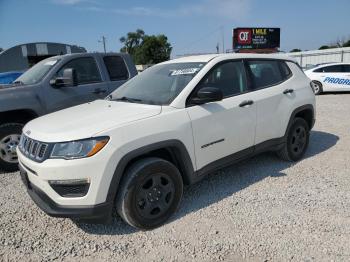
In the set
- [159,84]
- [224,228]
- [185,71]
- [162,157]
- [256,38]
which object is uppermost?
[256,38]

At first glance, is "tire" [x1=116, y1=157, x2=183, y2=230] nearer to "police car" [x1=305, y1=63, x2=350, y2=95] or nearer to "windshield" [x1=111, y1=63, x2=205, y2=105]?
"windshield" [x1=111, y1=63, x2=205, y2=105]

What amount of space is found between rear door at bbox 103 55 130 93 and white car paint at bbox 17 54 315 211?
206 cm

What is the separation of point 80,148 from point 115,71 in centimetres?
371

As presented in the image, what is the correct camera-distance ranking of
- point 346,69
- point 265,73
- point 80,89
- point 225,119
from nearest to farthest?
point 225,119 → point 265,73 → point 80,89 → point 346,69

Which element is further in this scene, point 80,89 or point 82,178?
point 80,89

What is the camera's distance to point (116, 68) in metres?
6.28

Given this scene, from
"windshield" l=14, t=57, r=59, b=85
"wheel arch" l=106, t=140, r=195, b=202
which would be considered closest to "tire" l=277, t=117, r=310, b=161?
"wheel arch" l=106, t=140, r=195, b=202

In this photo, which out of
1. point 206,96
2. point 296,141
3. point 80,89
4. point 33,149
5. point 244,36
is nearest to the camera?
point 33,149

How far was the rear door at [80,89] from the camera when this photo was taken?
5.37 m

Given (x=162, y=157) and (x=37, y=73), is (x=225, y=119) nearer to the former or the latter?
(x=162, y=157)

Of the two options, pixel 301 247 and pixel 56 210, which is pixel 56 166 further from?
pixel 301 247

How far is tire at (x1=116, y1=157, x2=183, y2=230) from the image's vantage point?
9.90 feet

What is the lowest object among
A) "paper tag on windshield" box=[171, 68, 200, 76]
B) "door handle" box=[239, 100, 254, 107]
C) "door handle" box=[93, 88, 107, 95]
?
"door handle" box=[239, 100, 254, 107]

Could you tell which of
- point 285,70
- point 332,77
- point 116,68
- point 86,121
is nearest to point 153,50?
point 332,77
